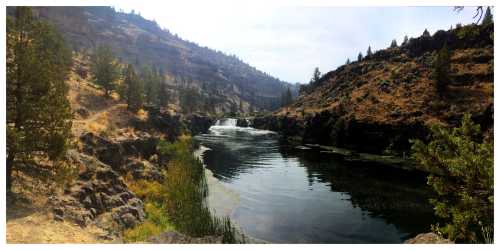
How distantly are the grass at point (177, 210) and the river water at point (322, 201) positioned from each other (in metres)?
3.44

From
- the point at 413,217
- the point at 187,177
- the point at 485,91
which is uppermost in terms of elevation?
the point at 485,91

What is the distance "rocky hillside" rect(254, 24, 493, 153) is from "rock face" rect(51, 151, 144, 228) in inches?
2372

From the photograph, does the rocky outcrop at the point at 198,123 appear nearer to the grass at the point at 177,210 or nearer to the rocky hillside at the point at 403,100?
the rocky hillside at the point at 403,100

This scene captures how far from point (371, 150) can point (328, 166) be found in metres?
25.1

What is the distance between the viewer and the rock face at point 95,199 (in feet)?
77.9

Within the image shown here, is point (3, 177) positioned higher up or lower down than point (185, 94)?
lower down

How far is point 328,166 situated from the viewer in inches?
2589

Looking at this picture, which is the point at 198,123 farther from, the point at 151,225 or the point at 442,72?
Result: the point at 151,225

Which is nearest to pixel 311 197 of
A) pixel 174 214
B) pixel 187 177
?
pixel 187 177

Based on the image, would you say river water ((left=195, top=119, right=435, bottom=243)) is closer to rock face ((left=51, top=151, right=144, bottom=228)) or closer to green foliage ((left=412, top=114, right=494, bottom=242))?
rock face ((left=51, top=151, right=144, bottom=228))

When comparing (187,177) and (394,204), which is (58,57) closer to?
(187,177)

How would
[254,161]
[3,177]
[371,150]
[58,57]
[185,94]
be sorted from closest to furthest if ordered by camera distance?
1. [3,177]
2. [58,57]
3. [254,161]
4. [371,150]
5. [185,94]

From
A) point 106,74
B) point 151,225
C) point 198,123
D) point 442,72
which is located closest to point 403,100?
point 442,72

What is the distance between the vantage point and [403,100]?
97688mm
